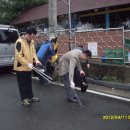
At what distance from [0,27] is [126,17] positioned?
5.75 m

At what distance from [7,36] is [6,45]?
39 cm

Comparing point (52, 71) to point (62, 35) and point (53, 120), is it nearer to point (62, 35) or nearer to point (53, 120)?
point (62, 35)

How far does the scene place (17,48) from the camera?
333 inches

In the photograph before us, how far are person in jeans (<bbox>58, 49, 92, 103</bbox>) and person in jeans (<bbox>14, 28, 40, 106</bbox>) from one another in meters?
0.62

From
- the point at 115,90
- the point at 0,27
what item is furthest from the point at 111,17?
the point at 115,90

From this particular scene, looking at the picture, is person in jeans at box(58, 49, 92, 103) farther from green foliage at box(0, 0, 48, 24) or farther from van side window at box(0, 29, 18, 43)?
green foliage at box(0, 0, 48, 24)

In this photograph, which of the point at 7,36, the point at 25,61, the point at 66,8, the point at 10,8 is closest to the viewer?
the point at 25,61

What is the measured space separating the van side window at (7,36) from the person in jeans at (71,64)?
18.9 ft

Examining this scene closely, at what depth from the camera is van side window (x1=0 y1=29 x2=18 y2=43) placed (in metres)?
13.9

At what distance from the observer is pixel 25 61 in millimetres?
8281
